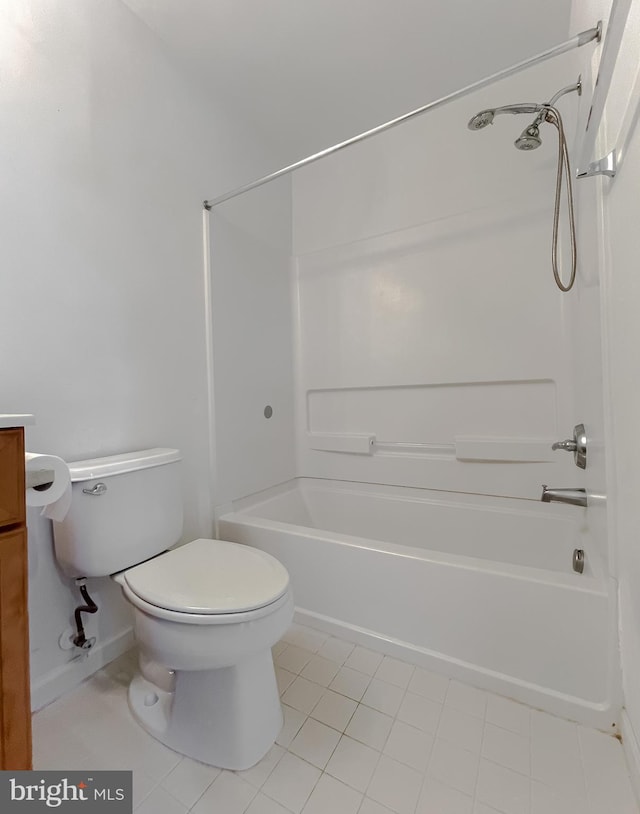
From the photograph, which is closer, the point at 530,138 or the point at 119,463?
the point at 119,463

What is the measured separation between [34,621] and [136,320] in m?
0.99

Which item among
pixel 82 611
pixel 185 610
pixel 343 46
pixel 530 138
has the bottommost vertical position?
pixel 82 611

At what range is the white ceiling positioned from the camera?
1.31 m

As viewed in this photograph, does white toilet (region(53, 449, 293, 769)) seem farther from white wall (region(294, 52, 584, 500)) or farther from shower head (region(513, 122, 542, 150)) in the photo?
shower head (region(513, 122, 542, 150))

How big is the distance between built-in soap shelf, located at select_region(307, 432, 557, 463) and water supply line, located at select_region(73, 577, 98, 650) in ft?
4.12

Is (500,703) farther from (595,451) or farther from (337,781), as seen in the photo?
(595,451)

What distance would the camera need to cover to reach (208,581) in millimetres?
963

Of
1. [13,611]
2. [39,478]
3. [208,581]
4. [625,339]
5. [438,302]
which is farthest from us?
[438,302]

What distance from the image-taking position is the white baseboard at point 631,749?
2.64ft

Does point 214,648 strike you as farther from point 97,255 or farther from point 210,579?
point 97,255

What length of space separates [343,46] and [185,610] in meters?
2.02

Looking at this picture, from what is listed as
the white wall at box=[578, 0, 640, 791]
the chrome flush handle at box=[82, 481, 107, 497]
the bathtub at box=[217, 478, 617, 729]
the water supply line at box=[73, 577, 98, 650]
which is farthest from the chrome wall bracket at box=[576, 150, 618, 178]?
the water supply line at box=[73, 577, 98, 650]

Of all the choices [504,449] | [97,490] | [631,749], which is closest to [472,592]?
[631,749]

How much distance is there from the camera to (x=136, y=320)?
1331mm
